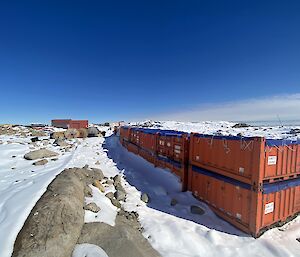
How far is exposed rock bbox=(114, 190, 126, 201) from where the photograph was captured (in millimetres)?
6458

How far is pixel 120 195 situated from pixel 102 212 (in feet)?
5.48

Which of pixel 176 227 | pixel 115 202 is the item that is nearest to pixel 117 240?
pixel 176 227

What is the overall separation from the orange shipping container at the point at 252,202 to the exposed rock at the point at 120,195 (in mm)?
2654

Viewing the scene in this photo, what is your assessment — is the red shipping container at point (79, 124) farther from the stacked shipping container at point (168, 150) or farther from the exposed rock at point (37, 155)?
the stacked shipping container at point (168, 150)

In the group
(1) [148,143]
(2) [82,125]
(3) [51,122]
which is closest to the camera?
(1) [148,143]

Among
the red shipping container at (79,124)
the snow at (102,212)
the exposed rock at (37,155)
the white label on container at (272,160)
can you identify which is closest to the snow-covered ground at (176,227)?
the snow at (102,212)

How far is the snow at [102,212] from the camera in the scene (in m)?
4.53

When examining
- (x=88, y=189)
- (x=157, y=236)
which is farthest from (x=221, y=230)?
(x=88, y=189)

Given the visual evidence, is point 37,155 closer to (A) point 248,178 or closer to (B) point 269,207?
(A) point 248,178

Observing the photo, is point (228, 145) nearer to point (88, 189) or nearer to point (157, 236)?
point (157, 236)

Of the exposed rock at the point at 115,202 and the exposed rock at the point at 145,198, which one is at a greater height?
the exposed rock at the point at 115,202

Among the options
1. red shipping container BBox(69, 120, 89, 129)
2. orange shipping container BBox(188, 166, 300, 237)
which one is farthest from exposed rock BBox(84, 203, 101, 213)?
red shipping container BBox(69, 120, 89, 129)

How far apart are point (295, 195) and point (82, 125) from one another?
1667 inches

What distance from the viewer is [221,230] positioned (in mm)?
5129
